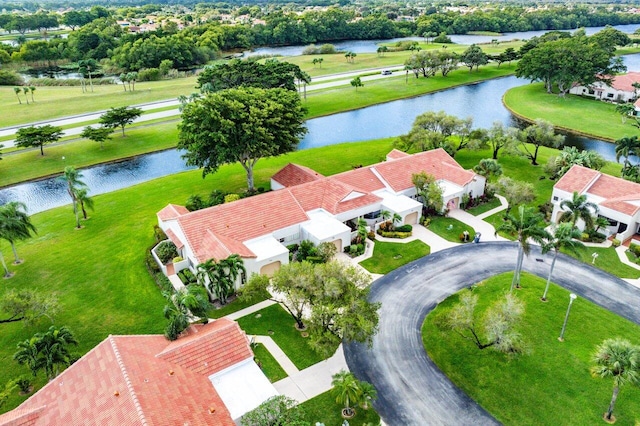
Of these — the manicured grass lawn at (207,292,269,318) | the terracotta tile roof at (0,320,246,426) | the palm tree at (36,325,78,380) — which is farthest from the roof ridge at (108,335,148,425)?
the manicured grass lawn at (207,292,269,318)

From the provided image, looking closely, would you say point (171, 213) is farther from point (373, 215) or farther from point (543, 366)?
point (543, 366)

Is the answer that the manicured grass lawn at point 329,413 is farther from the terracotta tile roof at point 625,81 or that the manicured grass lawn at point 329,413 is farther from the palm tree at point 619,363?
the terracotta tile roof at point 625,81

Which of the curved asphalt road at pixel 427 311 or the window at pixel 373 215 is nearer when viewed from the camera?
the curved asphalt road at pixel 427 311

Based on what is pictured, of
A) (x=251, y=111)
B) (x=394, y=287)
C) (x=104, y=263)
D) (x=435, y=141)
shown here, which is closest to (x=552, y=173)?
(x=435, y=141)

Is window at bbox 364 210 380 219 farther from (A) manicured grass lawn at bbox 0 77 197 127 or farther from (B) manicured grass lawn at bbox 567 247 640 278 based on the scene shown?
(A) manicured grass lawn at bbox 0 77 197 127

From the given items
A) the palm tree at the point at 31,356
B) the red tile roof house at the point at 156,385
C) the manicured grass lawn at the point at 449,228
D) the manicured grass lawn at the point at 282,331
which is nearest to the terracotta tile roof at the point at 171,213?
the manicured grass lawn at the point at 282,331

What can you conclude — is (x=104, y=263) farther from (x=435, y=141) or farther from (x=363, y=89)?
(x=363, y=89)
